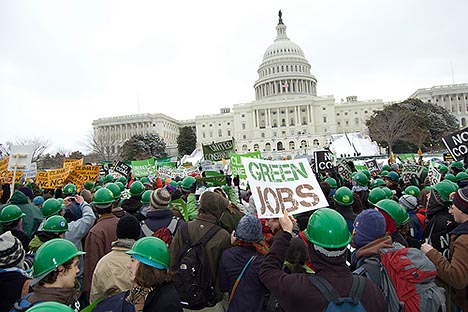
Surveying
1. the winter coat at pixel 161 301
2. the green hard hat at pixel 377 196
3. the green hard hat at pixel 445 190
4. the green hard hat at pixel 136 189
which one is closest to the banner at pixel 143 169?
the green hard hat at pixel 136 189

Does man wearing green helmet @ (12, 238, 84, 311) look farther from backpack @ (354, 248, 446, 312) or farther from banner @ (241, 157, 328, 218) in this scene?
backpack @ (354, 248, 446, 312)

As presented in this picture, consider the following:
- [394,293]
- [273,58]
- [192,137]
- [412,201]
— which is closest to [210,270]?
[394,293]

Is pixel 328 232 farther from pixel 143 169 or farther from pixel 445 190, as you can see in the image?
pixel 143 169

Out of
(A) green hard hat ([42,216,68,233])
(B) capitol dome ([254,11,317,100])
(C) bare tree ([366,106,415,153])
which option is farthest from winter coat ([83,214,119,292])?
(B) capitol dome ([254,11,317,100])

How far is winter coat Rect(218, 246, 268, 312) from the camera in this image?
8.46 ft

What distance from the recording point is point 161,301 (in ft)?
7.10

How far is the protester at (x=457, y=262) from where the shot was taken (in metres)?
2.47

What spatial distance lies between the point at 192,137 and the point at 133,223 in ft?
262

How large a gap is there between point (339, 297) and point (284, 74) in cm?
8407

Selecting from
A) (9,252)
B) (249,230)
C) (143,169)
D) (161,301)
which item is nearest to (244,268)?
(249,230)

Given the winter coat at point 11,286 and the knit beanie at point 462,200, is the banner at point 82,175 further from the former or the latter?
the knit beanie at point 462,200

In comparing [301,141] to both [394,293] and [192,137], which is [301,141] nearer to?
[192,137]

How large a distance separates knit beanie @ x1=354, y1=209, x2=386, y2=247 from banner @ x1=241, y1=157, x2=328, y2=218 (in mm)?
445

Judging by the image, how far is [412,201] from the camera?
430 centimetres
